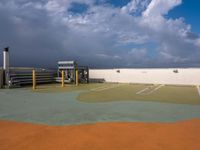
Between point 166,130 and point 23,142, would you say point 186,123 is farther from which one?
point 23,142

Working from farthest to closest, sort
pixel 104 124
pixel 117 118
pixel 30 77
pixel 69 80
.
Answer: pixel 69 80 → pixel 30 77 → pixel 117 118 → pixel 104 124

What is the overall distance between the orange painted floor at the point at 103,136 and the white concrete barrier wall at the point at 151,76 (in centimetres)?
1031

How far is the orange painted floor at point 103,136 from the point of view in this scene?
3.15 metres

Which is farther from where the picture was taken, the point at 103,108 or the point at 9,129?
the point at 103,108

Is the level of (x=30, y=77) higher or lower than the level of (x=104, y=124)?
higher

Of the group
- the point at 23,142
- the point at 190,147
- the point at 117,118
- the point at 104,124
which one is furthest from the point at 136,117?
the point at 23,142

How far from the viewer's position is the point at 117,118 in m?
4.88

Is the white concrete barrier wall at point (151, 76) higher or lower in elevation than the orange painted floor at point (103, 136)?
higher

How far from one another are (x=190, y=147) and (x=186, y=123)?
144cm

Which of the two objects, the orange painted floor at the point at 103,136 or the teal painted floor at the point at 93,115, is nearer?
the orange painted floor at the point at 103,136

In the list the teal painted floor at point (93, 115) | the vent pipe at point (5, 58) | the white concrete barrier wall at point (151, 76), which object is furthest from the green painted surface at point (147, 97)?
the vent pipe at point (5, 58)

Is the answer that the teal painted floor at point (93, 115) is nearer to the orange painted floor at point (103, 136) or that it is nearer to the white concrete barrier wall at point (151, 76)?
the orange painted floor at point (103, 136)

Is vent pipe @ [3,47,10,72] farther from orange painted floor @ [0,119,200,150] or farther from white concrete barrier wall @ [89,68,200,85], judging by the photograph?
orange painted floor @ [0,119,200,150]

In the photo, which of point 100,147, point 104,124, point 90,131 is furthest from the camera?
point 104,124
